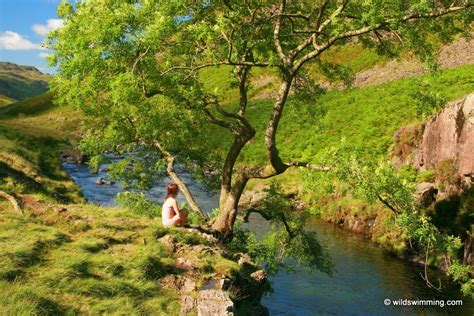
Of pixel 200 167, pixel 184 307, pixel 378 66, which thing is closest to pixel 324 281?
pixel 200 167

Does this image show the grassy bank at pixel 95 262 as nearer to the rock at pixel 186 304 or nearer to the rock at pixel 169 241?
the rock at pixel 169 241

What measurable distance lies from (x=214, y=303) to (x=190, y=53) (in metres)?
9.17

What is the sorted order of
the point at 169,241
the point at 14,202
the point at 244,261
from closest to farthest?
the point at 14,202
the point at 169,241
the point at 244,261

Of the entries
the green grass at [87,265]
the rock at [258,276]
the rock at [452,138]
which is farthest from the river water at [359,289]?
the green grass at [87,265]

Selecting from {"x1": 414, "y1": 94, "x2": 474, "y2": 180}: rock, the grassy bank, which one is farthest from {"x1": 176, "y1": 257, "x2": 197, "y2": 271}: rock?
{"x1": 414, "y1": 94, "x2": 474, "y2": 180}: rock

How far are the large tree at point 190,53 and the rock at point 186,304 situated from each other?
21.4 feet

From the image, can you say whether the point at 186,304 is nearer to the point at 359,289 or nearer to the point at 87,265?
the point at 87,265

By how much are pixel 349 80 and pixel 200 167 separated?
7.70 m

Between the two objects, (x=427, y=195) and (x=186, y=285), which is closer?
(x=186, y=285)

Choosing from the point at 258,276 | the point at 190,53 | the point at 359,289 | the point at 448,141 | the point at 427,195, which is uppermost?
the point at 190,53

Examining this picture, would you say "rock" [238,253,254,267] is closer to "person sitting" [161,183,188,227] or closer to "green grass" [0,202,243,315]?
"green grass" [0,202,243,315]

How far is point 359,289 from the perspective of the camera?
23.8m

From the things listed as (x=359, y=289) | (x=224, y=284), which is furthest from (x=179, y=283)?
(x=359, y=289)

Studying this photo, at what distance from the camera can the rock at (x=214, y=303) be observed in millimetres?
11109
